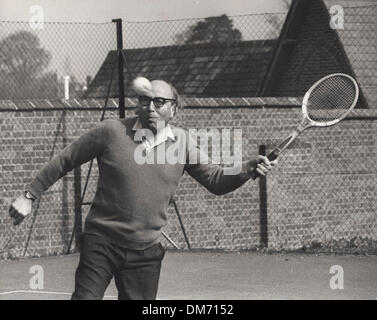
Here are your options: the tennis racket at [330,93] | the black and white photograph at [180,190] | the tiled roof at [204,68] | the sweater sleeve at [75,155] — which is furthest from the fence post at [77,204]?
the tiled roof at [204,68]

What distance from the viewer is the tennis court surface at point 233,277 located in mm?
9688

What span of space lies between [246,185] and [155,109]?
307 inches

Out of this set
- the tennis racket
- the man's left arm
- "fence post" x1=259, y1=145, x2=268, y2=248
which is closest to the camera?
the man's left arm

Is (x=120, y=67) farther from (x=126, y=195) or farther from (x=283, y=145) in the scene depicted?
(x=126, y=195)

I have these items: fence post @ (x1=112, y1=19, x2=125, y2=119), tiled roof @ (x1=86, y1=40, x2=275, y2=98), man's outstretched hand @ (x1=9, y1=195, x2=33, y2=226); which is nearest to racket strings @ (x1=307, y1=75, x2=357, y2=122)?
man's outstretched hand @ (x1=9, y1=195, x2=33, y2=226)

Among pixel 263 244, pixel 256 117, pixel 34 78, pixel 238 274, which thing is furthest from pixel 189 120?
pixel 34 78

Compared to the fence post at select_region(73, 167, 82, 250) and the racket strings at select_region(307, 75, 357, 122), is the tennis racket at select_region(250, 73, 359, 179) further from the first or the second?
the fence post at select_region(73, 167, 82, 250)

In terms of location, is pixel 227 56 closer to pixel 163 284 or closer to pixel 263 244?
pixel 263 244

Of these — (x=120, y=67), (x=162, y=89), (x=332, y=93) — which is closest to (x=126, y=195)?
(x=162, y=89)

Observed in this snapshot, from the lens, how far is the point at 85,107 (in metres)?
Result: 12.7

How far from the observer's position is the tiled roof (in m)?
22.4

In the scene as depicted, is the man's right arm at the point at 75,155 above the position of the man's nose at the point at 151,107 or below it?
below

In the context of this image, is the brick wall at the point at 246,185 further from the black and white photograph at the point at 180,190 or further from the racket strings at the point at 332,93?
the racket strings at the point at 332,93

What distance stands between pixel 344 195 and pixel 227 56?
374 inches
